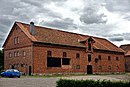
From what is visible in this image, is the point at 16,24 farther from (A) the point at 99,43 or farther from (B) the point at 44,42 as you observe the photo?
(A) the point at 99,43

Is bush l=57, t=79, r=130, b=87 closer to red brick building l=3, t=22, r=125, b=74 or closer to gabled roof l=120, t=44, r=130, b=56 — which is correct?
red brick building l=3, t=22, r=125, b=74

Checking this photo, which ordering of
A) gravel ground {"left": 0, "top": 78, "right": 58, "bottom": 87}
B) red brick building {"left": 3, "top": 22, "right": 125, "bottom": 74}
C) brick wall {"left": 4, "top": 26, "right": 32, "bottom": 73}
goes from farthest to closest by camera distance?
brick wall {"left": 4, "top": 26, "right": 32, "bottom": 73}, red brick building {"left": 3, "top": 22, "right": 125, "bottom": 74}, gravel ground {"left": 0, "top": 78, "right": 58, "bottom": 87}

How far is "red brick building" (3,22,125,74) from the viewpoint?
5056cm

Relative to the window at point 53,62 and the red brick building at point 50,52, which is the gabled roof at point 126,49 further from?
the window at point 53,62

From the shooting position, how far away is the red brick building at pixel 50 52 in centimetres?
5056

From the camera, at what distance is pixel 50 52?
2072 inches

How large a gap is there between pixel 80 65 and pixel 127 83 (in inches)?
1727

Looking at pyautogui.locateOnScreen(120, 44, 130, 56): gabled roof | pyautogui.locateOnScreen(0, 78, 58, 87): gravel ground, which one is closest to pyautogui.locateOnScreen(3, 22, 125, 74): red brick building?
pyautogui.locateOnScreen(0, 78, 58, 87): gravel ground

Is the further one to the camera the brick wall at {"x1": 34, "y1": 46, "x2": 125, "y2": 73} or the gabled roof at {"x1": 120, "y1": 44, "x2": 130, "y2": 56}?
the gabled roof at {"x1": 120, "y1": 44, "x2": 130, "y2": 56}

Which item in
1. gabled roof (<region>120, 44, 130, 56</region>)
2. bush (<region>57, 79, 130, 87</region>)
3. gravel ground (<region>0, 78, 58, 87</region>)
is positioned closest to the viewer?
bush (<region>57, 79, 130, 87</region>)

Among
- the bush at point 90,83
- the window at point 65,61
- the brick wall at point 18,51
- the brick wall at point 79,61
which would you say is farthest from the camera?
the window at point 65,61

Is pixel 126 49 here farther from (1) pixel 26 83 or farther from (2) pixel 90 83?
(2) pixel 90 83

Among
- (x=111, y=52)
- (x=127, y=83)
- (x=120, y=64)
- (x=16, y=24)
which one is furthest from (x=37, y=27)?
(x=127, y=83)

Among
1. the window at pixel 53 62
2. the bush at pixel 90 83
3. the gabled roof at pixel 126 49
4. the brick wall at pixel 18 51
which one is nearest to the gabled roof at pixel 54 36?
the brick wall at pixel 18 51
